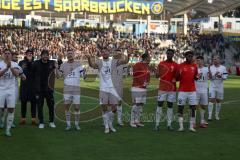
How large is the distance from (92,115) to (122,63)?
10.1 feet

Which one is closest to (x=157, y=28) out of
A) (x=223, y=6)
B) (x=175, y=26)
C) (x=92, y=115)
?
(x=175, y=26)

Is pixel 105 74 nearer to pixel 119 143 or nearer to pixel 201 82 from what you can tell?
pixel 119 143

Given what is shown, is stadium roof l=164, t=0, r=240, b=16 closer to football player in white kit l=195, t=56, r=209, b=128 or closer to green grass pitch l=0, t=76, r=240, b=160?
football player in white kit l=195, t=56, r=209, b=128

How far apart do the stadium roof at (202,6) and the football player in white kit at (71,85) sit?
39.5 meters

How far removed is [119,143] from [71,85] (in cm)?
262

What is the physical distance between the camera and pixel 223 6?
5438 cm

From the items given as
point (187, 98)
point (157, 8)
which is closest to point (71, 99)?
point (187, 98)

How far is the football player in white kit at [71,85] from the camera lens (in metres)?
14.1

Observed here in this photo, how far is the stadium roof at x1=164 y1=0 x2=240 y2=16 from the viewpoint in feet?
173

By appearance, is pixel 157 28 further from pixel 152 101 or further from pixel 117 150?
pixel 117 150

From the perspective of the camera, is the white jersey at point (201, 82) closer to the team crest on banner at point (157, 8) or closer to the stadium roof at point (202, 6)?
the stadium roof at point (202, 6)

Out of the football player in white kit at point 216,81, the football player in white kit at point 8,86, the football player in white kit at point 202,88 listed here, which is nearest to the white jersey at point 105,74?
the football player in white kit at point 8,86

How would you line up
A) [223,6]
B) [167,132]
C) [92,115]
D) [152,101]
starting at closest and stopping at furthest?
[167,132], [92,115], [152,101], [223,6]

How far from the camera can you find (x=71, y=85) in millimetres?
14109
